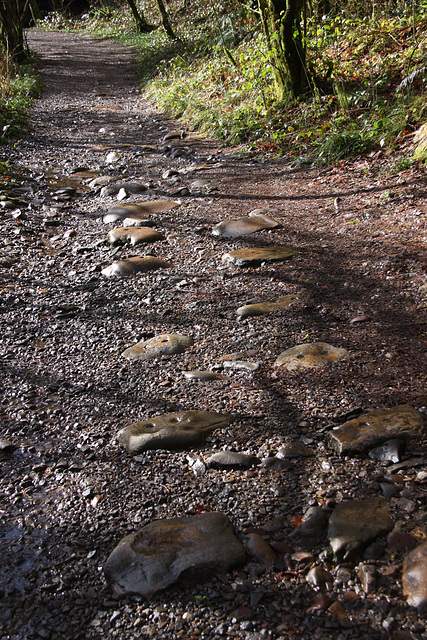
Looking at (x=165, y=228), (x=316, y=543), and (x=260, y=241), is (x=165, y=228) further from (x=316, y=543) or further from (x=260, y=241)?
(x=316, y=543)

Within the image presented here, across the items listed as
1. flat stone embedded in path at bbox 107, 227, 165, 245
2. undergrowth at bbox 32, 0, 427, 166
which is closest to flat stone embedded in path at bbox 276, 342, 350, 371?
flat stone embedded in path at bbox 107, 227, 165, 245

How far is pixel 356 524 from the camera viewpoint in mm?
1484

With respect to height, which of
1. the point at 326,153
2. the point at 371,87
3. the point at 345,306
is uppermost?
the point at 371,87

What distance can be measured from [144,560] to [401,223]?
324 centimetres

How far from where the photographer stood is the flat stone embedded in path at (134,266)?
3.71 metres

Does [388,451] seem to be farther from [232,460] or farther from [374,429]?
[232,460]

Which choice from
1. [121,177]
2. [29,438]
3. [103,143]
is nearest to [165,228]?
[121,177]

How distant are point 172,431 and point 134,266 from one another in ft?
6.54

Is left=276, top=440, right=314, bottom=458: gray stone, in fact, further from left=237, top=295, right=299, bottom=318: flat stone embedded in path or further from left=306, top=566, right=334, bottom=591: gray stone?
left=237, top=295, right=299, bottom=318: flat stone embedded in path

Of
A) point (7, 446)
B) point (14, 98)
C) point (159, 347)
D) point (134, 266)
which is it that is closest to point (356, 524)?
point (7, 446)

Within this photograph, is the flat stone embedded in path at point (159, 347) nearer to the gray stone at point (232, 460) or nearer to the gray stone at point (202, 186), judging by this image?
the gray stone at point (232, 460)

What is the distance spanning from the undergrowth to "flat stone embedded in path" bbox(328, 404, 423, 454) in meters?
3.74

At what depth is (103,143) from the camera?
307 inches

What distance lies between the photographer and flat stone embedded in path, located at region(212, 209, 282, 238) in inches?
165
